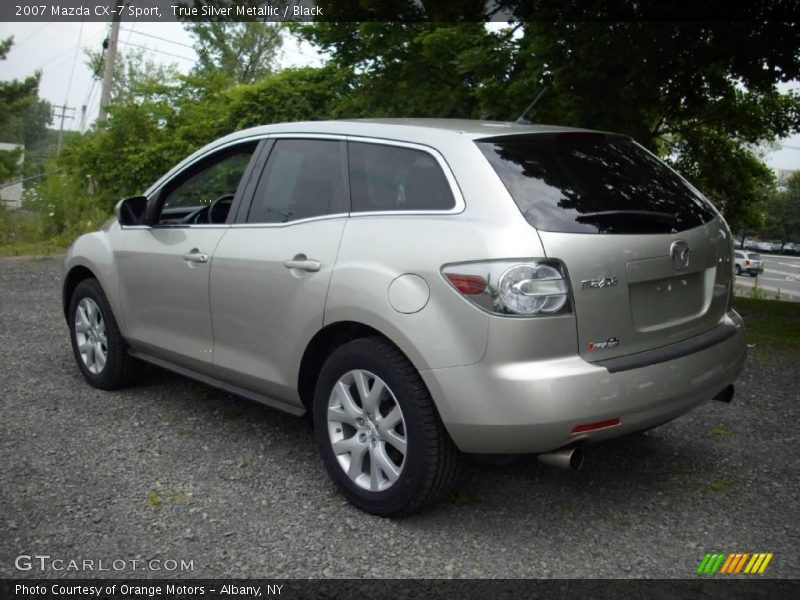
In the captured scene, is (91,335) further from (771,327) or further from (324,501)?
(771,327)

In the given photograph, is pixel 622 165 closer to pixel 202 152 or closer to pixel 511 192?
pixel 511 192

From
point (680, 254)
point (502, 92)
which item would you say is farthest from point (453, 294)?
point (502, 92)

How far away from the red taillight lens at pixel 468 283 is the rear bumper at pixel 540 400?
0.26 metres

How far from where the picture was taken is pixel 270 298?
405 cm

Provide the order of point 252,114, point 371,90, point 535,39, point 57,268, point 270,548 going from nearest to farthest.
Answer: point 270,548, point 535,39, point 371,90, point 57,268, point 252,114

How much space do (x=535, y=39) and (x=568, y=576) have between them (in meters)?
7.76

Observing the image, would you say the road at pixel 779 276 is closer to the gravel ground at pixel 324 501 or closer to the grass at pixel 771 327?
the grass at pixel 771 327

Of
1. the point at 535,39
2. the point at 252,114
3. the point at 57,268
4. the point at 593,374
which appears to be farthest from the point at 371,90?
the point at 593,374

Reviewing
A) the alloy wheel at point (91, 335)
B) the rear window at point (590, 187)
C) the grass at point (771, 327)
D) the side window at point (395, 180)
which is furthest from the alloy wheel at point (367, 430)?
the grass at point (771, 327)

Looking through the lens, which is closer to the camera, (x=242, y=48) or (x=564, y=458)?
(x=564, y=458)

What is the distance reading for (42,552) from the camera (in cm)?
334

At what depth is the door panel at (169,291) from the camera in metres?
4.55

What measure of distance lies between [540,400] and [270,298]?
1.53 metres

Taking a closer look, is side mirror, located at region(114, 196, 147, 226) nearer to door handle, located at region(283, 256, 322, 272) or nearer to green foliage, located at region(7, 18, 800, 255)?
door handle, located at region(283, 256, 322, 272)
